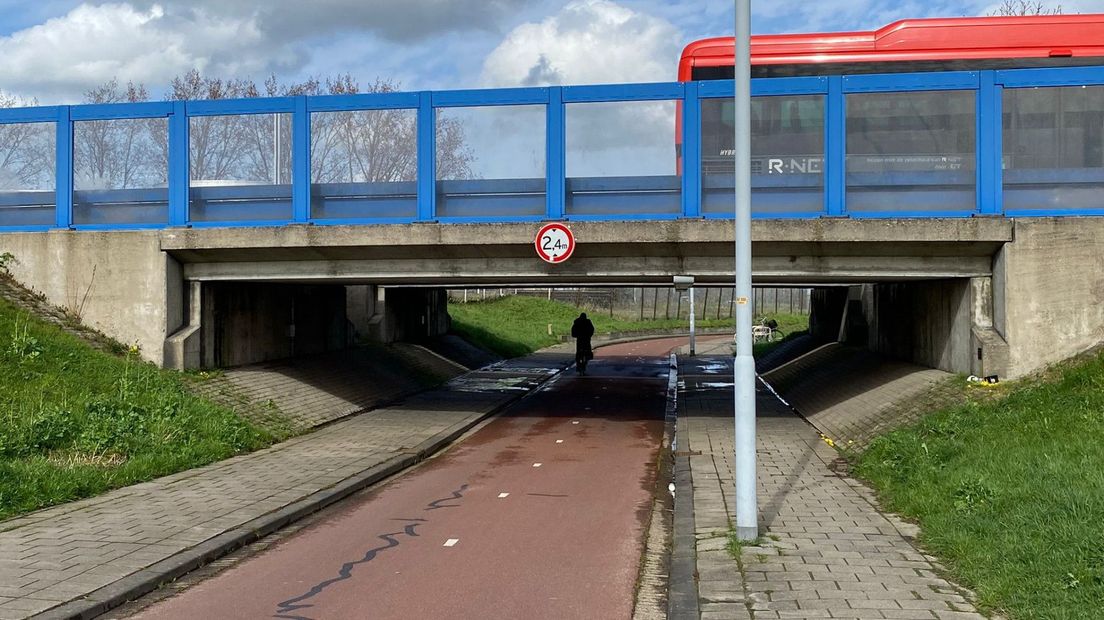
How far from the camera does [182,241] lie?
15930 millimetres

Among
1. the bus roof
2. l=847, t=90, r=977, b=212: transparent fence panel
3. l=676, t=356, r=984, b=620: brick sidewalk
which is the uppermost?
the bus roof

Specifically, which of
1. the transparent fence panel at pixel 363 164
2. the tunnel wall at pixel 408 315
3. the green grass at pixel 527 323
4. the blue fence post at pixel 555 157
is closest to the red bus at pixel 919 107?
the blue fence post at pixel 555 157

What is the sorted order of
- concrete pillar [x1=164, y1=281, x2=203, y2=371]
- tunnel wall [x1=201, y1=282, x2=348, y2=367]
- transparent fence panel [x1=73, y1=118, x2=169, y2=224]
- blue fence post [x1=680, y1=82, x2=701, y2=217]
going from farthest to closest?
tunnel wall [x1=201, y1=282, x2=348, y2=367]
transparent fence panel [x1=73, y1=118, x2=169, y2=224]
concrete pillar [x1=164, y1=281, x2=203, y2=371]
blue fence post [x1=680, y1=82, x2=701, y2=217]

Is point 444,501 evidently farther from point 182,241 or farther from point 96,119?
point 96,119

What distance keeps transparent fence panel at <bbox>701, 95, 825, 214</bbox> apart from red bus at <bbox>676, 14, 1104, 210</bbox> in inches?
0.6

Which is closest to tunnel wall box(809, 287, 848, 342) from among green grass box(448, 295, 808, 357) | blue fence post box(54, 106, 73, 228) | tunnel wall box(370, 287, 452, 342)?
green grass box(448, 295, 808, 357)

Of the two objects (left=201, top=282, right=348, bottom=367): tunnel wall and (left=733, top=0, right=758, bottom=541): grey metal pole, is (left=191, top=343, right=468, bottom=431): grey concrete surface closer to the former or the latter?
(left=201, top=282, right=348, bottom=367): tunnel wall

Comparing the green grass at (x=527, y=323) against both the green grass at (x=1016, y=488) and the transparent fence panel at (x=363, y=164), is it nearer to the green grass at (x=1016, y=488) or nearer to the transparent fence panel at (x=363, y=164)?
the transparent fence panel at (x=363, y=164)

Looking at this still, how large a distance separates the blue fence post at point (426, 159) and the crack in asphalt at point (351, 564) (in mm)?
6051

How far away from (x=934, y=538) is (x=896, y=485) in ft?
7.99

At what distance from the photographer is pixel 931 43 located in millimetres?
15242

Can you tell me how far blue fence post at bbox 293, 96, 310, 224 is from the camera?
16.0 meters

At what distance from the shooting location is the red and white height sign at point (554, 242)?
15.0m

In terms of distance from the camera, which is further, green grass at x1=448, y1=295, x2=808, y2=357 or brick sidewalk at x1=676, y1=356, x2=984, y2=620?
green grass at x1=448, y1=295, x2=808, y2=357
